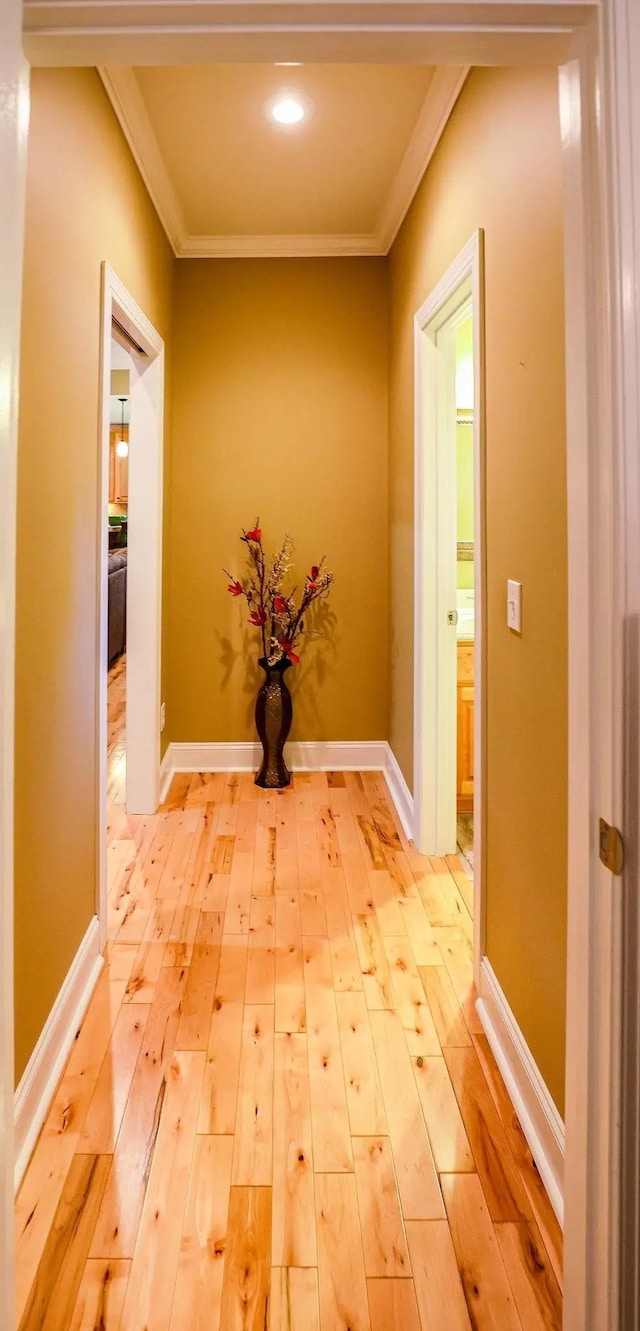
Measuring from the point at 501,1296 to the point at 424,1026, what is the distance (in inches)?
28.3

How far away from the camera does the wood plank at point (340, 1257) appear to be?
1.24 metres

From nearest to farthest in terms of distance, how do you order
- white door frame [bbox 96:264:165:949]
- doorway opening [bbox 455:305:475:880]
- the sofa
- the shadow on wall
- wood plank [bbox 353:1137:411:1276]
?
wood plank [bbox 353:1137:411:1276] → doorway opening [bbox 455:305:475:880] → white door frame [bbox 96:264:165:949] → the shadow on wall → the sofa


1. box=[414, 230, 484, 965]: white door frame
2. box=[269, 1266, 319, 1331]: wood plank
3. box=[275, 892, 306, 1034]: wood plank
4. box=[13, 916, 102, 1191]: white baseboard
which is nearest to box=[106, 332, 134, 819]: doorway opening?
box=[13, 916, 102, 1191]: white baseboard

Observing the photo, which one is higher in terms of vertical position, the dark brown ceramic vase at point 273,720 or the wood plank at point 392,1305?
the dark brown ceramic vase at point 273,720

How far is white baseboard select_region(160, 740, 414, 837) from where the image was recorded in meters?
4.04

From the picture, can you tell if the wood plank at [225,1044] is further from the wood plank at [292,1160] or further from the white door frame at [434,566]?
the white door frame at [434,566]

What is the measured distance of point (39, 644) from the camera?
1721mm

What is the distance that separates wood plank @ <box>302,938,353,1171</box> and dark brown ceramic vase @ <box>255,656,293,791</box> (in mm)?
1510

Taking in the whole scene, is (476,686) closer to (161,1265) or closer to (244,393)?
(161,1265)

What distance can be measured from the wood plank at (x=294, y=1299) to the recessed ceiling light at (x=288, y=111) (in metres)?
3.09

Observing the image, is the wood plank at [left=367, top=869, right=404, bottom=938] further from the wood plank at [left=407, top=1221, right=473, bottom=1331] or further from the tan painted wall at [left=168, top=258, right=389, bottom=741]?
the tan painted wall at [left=168, top=258, right=389, bottom=741]

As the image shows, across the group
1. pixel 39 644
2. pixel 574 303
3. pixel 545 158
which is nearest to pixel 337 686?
pixel 39 644

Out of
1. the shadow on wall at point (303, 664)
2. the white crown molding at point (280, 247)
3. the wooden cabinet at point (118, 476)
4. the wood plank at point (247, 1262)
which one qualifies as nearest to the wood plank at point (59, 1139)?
the wood plank at point (247, 1262)

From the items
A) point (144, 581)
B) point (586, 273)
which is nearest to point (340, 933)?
point (144, 581)
